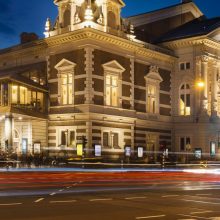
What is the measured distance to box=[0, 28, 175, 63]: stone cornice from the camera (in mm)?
45156

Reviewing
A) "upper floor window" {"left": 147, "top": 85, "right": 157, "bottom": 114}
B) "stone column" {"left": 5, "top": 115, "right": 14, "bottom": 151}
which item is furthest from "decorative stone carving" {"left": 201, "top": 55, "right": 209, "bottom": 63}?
"stone column" {"left": 5, "top": 115, "right": 14, "bottom": 151}

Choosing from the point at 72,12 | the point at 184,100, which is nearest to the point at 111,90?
the point at 72,12

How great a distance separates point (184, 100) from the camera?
184 ft

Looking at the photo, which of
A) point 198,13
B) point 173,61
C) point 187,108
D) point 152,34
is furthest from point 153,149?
point 198,13

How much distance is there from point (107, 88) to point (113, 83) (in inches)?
44.7

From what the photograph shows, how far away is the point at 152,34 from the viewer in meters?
64.1

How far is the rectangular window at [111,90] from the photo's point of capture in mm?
47366

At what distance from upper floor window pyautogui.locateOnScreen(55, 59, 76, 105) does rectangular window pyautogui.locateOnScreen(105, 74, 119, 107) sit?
3482 millimetres

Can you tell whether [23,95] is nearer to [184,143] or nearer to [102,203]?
[184,143]

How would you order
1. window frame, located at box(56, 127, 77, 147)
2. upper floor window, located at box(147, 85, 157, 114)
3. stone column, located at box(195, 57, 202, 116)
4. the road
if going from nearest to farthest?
the road < window frame, located at box(56, 127, 77, 147) < upper floor window, located at box(147, 85, 157, 114) < stone column, located at box(195, 57, 202, 116)

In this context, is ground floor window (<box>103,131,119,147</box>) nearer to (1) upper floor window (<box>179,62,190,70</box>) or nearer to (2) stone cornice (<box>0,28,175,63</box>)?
A: (2) stone cornice (<box>0,28,175,63</box>)

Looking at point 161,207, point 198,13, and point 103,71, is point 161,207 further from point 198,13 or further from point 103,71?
point 198,13

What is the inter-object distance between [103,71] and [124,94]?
3.62m

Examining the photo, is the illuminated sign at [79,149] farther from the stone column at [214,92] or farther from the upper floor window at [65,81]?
the stone column at [214,92]
